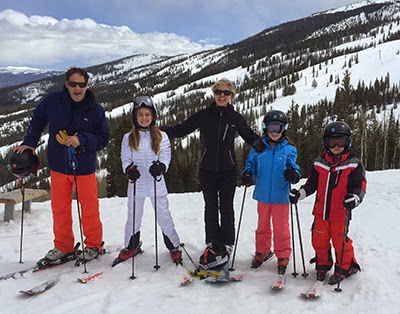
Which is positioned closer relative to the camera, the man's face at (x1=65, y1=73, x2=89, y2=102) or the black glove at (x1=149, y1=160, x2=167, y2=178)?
the black glove at (x1=149, y1=160, x2=167, y2=178)

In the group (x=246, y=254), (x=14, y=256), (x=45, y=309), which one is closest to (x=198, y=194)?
(x=246, y=254)

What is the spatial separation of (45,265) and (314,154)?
36777 millimetres

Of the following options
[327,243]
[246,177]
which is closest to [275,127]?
[246,177]

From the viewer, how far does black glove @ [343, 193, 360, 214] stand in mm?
3293

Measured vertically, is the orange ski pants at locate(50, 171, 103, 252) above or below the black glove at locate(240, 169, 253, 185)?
below

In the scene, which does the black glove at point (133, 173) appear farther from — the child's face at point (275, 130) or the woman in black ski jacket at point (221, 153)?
the child's face at point (275, 130)

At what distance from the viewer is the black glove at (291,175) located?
144 inches

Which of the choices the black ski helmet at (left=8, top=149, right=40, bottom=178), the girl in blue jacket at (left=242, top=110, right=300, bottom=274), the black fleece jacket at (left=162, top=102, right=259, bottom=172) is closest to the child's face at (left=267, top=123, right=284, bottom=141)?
the girl in blue jacket at (left=242, top=110, right=300, bottom=274)

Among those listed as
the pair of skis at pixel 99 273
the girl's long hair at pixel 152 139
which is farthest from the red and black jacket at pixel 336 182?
the pair of skis at pixel 99 273

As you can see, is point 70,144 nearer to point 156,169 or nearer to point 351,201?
point 156,169

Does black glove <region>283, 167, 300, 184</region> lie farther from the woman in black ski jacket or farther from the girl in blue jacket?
the woman in black ski jacket

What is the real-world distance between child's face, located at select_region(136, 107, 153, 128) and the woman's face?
0.88 meters

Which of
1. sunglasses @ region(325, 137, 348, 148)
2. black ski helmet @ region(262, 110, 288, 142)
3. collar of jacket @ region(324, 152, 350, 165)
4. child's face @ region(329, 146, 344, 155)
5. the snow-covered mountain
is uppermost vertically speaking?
the snow-covered mountain

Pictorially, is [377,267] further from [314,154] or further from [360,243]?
[314,154]
